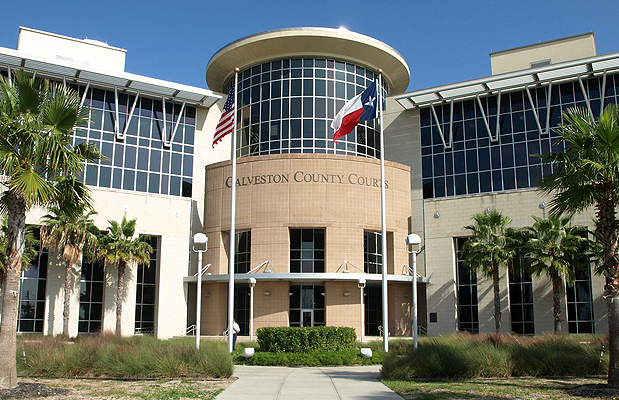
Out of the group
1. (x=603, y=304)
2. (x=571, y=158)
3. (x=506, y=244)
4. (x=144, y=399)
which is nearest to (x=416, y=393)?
(x=144, y=399)

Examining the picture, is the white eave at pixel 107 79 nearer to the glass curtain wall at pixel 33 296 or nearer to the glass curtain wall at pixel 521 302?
the glass curtain wall at pixel 33 296

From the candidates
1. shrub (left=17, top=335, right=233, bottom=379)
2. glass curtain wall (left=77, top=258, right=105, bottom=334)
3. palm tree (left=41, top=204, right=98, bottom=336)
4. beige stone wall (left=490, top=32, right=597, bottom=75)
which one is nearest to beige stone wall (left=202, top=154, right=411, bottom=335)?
glass curtain wall (left=77, top=258, right=105, bottom=334)

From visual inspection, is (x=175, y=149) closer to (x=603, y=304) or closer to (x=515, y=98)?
(x=515, y=98)

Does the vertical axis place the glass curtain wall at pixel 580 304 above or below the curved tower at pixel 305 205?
below

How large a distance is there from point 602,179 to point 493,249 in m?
22.7

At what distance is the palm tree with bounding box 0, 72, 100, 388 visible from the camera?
14562 millimetres

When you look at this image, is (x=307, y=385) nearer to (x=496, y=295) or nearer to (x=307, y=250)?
(x=496, y=295)

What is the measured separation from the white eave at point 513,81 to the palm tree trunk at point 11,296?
35.4 meters

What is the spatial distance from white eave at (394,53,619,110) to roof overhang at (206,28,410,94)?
12.4ft

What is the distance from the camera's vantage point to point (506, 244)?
126ft

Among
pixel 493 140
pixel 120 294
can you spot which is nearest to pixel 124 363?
pixel 120 294

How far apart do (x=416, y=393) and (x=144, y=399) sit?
6145 mm

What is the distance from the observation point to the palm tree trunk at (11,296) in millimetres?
13914

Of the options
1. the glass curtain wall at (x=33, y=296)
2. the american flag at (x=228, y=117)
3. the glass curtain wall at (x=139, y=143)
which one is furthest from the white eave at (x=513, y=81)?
the glass curtain wall at (x=33, y=296)
